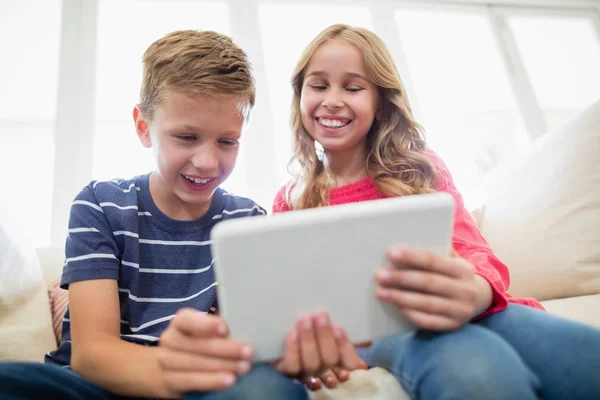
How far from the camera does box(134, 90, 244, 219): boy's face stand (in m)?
0.68

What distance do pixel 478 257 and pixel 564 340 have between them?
0.64ft

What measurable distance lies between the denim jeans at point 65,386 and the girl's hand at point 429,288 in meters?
0.15

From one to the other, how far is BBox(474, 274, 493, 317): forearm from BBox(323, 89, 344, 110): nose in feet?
1.71

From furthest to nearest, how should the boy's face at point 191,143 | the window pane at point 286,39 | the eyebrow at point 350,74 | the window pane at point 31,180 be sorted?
the window pane at point 286,39
the window pane at point 31,180
the eyebrow at point 350,74
the boy's face at point 191,143

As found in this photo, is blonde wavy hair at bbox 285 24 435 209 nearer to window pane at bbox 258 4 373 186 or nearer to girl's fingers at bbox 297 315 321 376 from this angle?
girl's fingers at bbox 297 315 321 376

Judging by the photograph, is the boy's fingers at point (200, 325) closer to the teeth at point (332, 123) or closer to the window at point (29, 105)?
the teeth at point (332, 123)

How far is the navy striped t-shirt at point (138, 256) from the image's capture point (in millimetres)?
605

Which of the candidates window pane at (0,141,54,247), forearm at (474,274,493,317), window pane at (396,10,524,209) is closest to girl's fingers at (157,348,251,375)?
forearm at (474,274,493,317)

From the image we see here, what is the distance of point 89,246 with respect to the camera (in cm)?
61

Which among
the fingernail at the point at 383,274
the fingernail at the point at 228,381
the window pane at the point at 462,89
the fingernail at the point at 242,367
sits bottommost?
the fingernail at the point at 228,381

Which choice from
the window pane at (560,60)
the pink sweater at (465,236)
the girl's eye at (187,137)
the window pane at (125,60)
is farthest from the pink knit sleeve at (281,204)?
the window pane at (560,60)

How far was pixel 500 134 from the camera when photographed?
2.53 metres

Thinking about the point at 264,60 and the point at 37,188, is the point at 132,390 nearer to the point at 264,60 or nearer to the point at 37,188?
the point at 37,188

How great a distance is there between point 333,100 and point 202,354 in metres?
0.66
